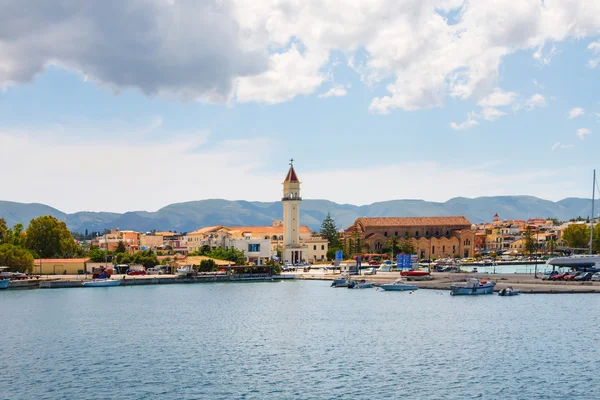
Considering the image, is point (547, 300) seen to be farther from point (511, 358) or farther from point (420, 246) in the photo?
point (420, 246)

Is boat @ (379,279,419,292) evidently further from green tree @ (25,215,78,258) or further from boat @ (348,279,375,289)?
green tree @ (25,215,78,258)


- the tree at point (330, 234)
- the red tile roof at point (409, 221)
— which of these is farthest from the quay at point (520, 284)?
the red tile roof at point (409, 221)

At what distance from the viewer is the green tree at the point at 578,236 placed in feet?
506

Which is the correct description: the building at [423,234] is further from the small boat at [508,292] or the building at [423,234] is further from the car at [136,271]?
the small boat at [508,292]

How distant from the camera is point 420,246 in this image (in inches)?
6550

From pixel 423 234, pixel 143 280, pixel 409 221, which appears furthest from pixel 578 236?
pixel 143 280

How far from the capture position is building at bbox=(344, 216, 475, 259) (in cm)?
16675

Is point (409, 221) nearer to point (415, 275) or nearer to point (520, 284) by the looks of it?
point (415, 275)

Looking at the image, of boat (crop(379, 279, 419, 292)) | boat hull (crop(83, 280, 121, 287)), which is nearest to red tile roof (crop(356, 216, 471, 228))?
boat (crop(379, 279, 419, 292))

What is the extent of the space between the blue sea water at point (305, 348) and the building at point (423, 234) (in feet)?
297

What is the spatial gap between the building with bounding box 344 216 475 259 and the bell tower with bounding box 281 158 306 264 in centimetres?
2781

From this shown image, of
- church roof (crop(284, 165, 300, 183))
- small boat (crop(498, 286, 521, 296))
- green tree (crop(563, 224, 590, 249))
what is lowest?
small boat (crop(498, 286, 521, 296))

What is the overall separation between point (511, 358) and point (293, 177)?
96.7 meters

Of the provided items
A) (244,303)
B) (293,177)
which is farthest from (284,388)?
(293,177)
